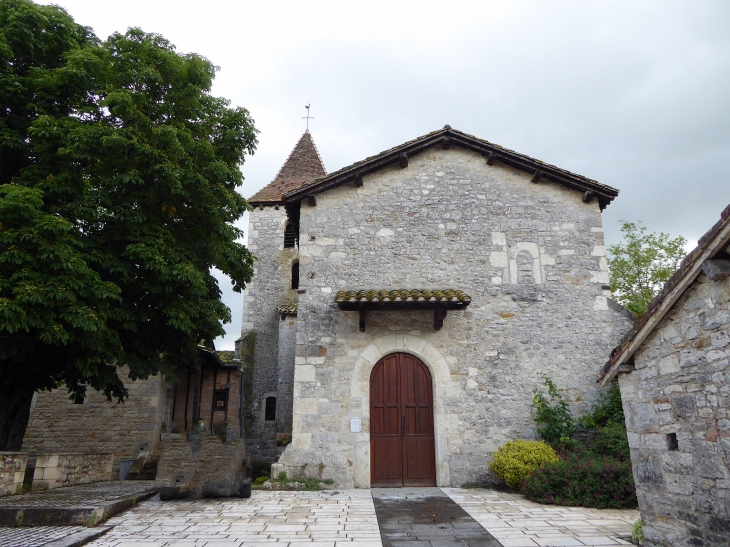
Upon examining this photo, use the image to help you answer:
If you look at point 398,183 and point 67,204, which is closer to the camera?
point 67,204

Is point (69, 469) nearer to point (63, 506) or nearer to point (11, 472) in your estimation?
point (11, 472)

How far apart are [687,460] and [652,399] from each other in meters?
0.66

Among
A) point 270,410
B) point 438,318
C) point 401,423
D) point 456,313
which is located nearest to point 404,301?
point 438,318

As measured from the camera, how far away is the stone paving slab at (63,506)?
6.11m

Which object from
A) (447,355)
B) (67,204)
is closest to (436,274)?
(447,355)

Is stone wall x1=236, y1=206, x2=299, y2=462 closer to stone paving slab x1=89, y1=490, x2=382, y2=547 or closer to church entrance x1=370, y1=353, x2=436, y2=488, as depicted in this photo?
church entrance x1=370, y1=353, x2=436, y2=488

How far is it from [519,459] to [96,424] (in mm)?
10763

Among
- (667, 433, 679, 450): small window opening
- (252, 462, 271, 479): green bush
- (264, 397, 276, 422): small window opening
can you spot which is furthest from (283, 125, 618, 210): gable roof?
(264, 397, 276, 422): small window opening

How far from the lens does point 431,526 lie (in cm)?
607

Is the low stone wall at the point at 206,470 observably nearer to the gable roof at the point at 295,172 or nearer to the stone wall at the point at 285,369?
the stone wall at the point at 285,369

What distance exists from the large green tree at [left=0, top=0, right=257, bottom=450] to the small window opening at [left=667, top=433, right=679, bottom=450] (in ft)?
23.7

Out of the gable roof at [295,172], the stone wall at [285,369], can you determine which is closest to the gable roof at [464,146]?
the stone wall at [285,369]

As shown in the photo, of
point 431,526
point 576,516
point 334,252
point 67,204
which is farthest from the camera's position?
point 334,252

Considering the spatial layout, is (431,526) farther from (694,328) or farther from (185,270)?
(185,270)
